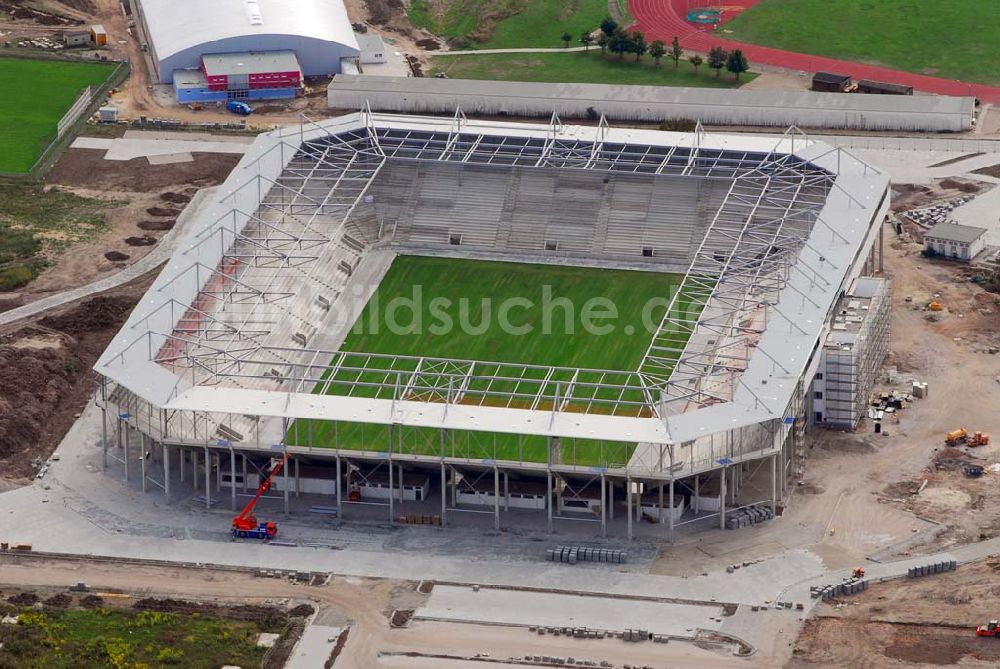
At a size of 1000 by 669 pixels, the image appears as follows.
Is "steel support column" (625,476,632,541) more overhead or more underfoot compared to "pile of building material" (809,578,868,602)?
more overhead

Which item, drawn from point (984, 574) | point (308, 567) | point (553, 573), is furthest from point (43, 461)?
point (984, 574)

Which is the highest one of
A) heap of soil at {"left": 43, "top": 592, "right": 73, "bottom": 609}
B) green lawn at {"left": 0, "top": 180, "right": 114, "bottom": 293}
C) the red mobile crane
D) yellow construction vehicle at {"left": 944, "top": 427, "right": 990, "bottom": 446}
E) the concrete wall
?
heap of soil at {"left": 43, "top": 592, "right": 73, "bottom": 609}

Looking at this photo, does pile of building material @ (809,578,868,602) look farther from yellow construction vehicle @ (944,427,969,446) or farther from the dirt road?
yellow construction vehicle @ (944,427,969,446)

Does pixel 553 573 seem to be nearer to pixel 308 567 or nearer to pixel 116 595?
pixel 308 567

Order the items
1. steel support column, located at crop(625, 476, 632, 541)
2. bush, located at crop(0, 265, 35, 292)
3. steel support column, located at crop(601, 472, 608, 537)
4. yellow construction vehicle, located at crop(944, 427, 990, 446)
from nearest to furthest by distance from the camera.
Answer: steel support column, located at crop(601, 472, 608, 537)
steel support column, located at crop(625, 476, 632, 541)
yellow construction vehicle, located at crop(944, 427, 990, 446)
bush, located at crop(0, 265, 35, 292)

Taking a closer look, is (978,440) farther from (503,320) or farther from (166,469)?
(166,469)

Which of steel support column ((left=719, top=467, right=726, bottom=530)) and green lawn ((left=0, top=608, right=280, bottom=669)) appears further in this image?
steel support column ((left=719, top=467, right=726, bottom=530))

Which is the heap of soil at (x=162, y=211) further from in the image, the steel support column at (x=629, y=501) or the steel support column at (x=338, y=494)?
the steel support column at (x=629, y=501)

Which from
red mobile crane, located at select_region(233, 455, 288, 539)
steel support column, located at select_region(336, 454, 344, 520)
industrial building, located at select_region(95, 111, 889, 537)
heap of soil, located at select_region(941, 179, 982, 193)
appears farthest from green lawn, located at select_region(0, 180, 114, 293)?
heap of soil, located at select_region(941, 179, 982, 193)
